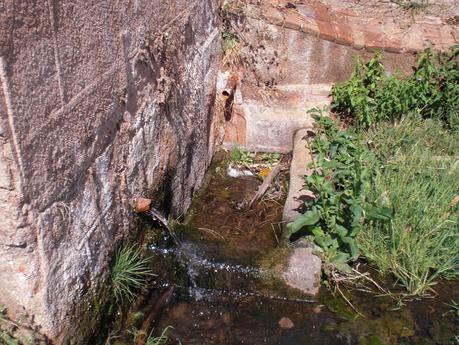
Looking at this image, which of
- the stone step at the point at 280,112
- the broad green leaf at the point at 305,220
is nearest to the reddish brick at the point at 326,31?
the stone step at the point at 280,112

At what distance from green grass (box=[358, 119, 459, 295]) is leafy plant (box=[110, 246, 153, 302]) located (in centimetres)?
147

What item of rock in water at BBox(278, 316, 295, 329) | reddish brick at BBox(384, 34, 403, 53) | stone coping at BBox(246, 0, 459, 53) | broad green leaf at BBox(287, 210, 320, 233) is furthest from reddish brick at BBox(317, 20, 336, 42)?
rock in water at BBox(278, 316, 295, 329)

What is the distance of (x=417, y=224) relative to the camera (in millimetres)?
3596

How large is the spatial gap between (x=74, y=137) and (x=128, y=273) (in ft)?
3.26

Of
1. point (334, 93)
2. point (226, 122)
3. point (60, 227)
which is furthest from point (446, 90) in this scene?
point (60, 227)

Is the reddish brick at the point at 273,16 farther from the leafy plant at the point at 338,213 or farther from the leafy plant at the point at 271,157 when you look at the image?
the leafy plant at the point at 338,213

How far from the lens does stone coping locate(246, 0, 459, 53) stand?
5121mm

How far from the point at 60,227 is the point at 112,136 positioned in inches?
27.2

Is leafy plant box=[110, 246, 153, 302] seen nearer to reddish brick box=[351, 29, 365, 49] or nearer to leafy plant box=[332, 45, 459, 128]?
leafy plant box=[332, 45, 459, 128]

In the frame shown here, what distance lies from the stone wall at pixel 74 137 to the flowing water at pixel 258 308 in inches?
18.8

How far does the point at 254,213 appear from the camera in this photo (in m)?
4.47

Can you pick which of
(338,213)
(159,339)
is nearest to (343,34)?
(338,213)

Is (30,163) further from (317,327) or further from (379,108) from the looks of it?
(379,108)

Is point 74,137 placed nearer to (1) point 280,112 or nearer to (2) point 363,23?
(1) point 280,112
